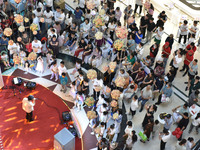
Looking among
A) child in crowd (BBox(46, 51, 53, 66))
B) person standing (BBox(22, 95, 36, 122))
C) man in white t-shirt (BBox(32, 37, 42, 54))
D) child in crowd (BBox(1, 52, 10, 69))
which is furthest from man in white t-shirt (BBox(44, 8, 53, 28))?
person standing (BBox(22, 95, 36, 122))

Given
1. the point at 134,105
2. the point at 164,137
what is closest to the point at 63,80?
the point at 134,105

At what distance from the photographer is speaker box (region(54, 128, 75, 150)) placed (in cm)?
873

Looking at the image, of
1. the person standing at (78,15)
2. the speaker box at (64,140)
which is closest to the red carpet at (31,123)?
the speaker box at (64,140)

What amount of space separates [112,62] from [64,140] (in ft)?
8.54

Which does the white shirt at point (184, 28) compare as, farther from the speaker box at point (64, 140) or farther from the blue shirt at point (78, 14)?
the speaker box at point (64, 140)

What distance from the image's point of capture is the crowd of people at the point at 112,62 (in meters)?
9.24

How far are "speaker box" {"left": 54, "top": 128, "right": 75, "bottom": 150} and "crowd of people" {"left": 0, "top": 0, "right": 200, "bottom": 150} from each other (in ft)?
2.62

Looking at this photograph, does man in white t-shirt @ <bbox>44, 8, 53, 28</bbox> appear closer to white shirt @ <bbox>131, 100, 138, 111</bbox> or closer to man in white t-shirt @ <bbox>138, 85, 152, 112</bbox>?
man in white t-shirt @ <bbox>138, 85, 152, 112</bbox>

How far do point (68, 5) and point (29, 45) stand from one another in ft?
14.6

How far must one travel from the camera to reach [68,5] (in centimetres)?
1557

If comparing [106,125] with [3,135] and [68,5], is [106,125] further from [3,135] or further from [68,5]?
[68,5]

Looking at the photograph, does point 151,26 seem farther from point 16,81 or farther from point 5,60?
point 5,60

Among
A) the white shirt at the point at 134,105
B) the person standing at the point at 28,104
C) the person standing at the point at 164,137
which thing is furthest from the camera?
the white shirt at the point at 134,105

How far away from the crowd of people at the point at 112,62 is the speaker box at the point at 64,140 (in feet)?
2.62
